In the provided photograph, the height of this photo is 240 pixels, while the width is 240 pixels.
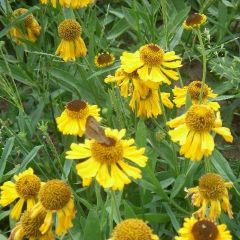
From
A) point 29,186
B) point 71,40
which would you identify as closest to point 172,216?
point 29,186

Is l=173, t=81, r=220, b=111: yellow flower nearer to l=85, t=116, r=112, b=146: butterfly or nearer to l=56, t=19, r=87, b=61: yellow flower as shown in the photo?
l=56, t=19, r=87, b=61: yellow flower

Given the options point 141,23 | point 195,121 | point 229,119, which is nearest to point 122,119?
point 195,121

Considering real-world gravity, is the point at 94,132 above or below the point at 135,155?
above

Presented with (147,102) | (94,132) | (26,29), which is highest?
(94,132)

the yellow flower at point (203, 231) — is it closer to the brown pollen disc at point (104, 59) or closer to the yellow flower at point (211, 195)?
the yellow flower at point (211, 195)

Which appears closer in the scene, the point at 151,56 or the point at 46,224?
the point at 46,224

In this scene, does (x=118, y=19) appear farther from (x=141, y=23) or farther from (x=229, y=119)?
(x=229, y=119)

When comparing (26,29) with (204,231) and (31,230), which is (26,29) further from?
(204,231)
